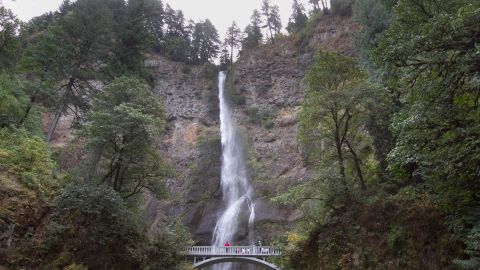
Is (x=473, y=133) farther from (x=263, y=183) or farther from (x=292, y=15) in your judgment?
(x=292, y=15)

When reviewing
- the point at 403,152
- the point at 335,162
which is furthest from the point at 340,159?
the point at 403,152

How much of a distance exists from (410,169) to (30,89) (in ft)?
65.4

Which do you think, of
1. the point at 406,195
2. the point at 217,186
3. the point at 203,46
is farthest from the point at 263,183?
the point at 203,46

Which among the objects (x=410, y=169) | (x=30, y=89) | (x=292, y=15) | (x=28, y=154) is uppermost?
(x=292, y=15)

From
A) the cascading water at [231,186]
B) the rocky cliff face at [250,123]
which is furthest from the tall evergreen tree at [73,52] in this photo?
the cascading water at [231,186]

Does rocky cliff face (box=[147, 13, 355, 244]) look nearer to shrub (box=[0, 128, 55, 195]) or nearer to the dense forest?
the dense forest

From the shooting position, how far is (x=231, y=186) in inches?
1325

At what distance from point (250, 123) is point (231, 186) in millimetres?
9534

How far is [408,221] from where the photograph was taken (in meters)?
11.8

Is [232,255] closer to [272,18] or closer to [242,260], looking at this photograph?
[242,260]

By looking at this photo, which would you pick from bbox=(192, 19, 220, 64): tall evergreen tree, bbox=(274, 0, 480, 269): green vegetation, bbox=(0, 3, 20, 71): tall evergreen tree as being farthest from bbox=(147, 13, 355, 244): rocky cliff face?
bbox=(0, 3, 20, 71): tall evergreen tree

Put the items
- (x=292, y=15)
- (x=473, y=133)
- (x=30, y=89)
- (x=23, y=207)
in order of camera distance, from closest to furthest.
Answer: (x=473, y=133) → (x=23, y=207) → (x=30, y=89) → (x=292, y=15)

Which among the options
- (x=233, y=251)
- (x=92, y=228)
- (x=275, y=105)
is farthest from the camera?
(x=275, y=105)

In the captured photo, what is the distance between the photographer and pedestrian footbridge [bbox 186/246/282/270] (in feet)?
74.5
